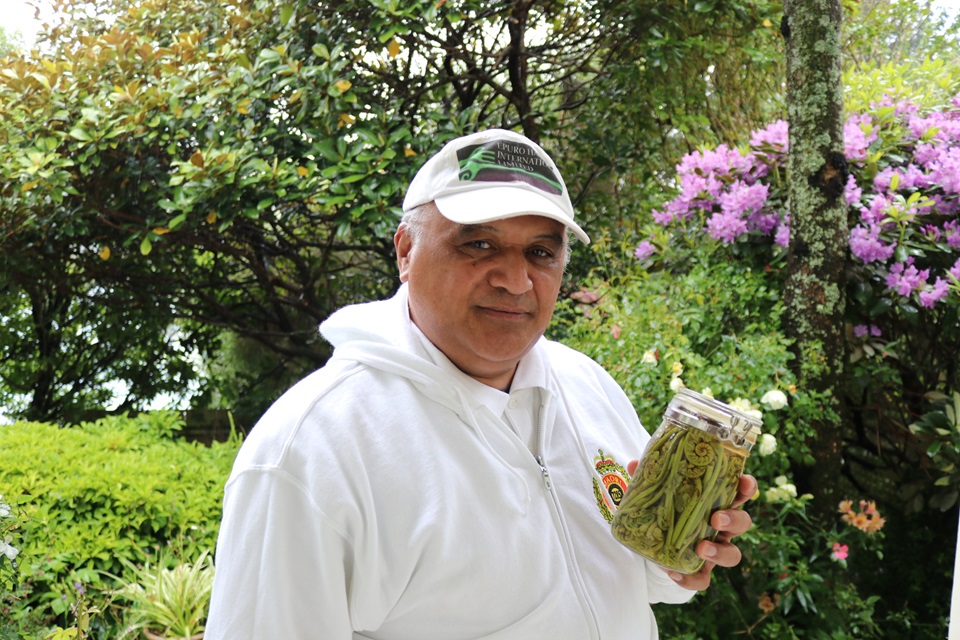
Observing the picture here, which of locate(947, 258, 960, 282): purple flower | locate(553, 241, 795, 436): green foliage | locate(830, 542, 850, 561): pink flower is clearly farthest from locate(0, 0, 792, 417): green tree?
locate(830, 542, 850, 561): pink flower

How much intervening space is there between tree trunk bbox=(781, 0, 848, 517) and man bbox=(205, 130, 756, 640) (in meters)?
1.70

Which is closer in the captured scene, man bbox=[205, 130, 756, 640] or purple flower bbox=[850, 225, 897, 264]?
man bbox=[205, 130, 756, 640]

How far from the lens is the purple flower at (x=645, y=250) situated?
3469 mm

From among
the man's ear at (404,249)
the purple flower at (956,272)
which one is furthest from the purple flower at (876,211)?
the man's ear at (404,249)

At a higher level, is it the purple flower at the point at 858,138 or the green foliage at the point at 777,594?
the purple flower at the point at 858,138

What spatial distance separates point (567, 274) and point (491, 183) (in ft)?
9.57

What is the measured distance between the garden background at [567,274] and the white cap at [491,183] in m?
1.41

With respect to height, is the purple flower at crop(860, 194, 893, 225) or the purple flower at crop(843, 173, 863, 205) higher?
the purple flower at crop(843, 173, 863, 205)

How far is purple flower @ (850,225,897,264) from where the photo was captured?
9.88 feet

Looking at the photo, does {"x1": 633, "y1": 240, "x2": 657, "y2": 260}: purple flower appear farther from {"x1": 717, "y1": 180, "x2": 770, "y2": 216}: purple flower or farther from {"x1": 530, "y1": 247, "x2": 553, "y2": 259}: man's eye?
{"x1": 530, "y1": 247, "x2": 553, "y2": 259}: man's eye

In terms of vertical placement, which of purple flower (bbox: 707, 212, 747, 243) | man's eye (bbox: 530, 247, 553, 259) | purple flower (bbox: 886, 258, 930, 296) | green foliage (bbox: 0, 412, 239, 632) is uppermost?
purple flower (bbox: 707, 212, 747, 243)

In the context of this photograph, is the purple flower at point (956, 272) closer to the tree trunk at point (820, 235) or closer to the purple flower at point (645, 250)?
the tree trunk at point (820, 235)

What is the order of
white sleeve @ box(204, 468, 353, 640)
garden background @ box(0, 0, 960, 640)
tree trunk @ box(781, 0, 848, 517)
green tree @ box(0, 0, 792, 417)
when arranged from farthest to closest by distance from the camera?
green tree @ box(0, 0, 792, 417) < tree trunk @ box(781, 0, 848, 517) < garden background @ box(0, 0, 960, 640) < white sleeve @ box(204, 468, 353, 640)

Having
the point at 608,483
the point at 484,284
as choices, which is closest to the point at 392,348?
the point at 484,284
